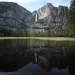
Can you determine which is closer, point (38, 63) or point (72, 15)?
point (38, 63)

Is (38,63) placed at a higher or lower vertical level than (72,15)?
lower

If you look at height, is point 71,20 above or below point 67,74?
above

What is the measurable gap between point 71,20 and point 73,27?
9.95 feet

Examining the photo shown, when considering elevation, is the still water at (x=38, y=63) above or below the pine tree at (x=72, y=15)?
below

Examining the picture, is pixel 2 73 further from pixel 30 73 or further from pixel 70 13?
pixel 70 13

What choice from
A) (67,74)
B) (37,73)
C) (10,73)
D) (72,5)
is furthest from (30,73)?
(72,5)

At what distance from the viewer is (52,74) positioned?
15688 millimetres

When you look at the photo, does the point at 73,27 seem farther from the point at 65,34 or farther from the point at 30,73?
the point at 65,34

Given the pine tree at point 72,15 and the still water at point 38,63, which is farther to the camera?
the pine tree at point 72,15

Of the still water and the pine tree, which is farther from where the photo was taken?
the pine tree

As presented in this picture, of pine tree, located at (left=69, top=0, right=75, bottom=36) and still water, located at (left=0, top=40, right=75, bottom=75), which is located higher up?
pine tree, located at (left=69, top=0, right=75, bottom=36)

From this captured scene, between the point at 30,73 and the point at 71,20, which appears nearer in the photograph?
the point at 30,73


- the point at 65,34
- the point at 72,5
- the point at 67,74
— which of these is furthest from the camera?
the point at 65,34

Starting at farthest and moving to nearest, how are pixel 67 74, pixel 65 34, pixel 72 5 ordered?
pixel 65 34, pixel 72 5, pixel 67 74
